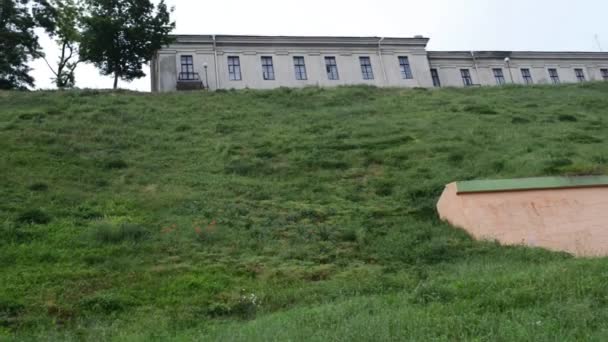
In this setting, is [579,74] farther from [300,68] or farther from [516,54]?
[300,68]

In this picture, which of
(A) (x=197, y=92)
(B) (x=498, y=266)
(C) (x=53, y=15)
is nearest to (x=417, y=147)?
(B) (x=498, y=266)

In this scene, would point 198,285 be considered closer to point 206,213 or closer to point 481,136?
point 206,213

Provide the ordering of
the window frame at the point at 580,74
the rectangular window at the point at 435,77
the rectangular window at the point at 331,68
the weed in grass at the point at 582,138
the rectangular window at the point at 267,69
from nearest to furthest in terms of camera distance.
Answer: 1. the weed in grass at the point at 582,138
2. the rectangular window at the point at 267,69
3. the rectangular window at the point at 331,68
4. the rectangular window at the point at 435,77
5. the window frame at the point at 580,74

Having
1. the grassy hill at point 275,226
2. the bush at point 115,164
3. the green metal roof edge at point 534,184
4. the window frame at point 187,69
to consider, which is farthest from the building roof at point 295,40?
the green metal roof edge at point 534,184

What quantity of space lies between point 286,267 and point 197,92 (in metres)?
19.9

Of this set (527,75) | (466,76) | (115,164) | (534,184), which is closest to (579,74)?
(527,75)

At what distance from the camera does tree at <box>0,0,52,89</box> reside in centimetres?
3400

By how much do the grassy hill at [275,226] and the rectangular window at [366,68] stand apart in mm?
13154

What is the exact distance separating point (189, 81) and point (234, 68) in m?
3.63

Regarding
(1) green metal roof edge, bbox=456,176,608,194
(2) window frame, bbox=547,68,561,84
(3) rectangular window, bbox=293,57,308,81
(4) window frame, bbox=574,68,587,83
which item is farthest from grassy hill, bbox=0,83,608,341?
(4) window frame, bbox=574,68,587,83

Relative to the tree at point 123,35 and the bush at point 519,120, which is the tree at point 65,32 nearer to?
the tree at point 123,35

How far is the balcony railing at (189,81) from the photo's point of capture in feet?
106

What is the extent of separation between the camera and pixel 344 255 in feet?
33.4

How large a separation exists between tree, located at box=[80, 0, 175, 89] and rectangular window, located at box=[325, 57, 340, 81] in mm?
10239
